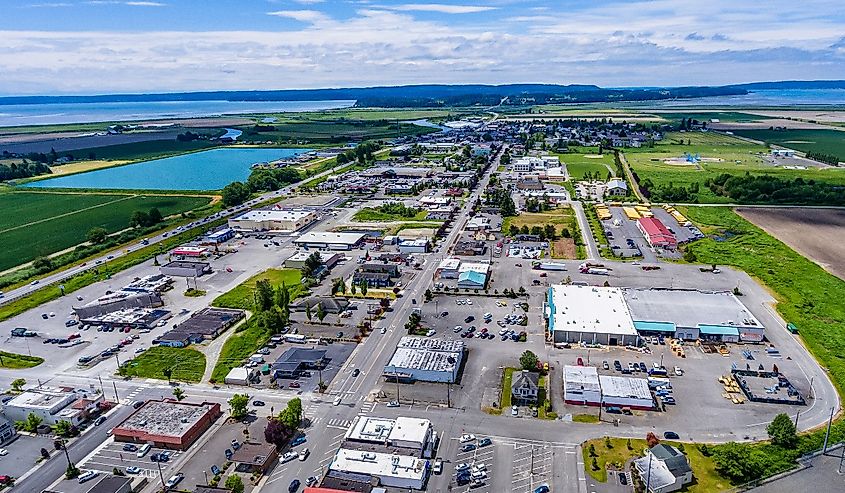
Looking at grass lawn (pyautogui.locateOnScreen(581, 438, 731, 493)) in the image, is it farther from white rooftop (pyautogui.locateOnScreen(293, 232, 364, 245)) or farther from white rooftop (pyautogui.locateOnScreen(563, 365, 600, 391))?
white rooftop (pyautogui.locateOnScreen(293, 232, 364, 245))


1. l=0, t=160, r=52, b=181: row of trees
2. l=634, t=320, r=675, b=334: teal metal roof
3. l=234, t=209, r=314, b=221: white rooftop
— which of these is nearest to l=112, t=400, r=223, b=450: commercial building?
l=634, t=320, r=675, b=334: teal metal roof

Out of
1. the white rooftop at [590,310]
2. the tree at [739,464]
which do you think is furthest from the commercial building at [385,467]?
the white rooftop at [590,310]

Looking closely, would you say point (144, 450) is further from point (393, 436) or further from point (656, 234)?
point (656, 234)

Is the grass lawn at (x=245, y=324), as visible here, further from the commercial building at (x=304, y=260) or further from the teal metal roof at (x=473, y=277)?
the teal metal roof at (x=473, y=277)

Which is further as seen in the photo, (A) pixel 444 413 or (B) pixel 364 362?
(B) pixel 364 362

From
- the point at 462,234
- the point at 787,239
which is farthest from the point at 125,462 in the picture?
the point at 787,239

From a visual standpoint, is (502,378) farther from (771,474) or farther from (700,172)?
(700,172)
